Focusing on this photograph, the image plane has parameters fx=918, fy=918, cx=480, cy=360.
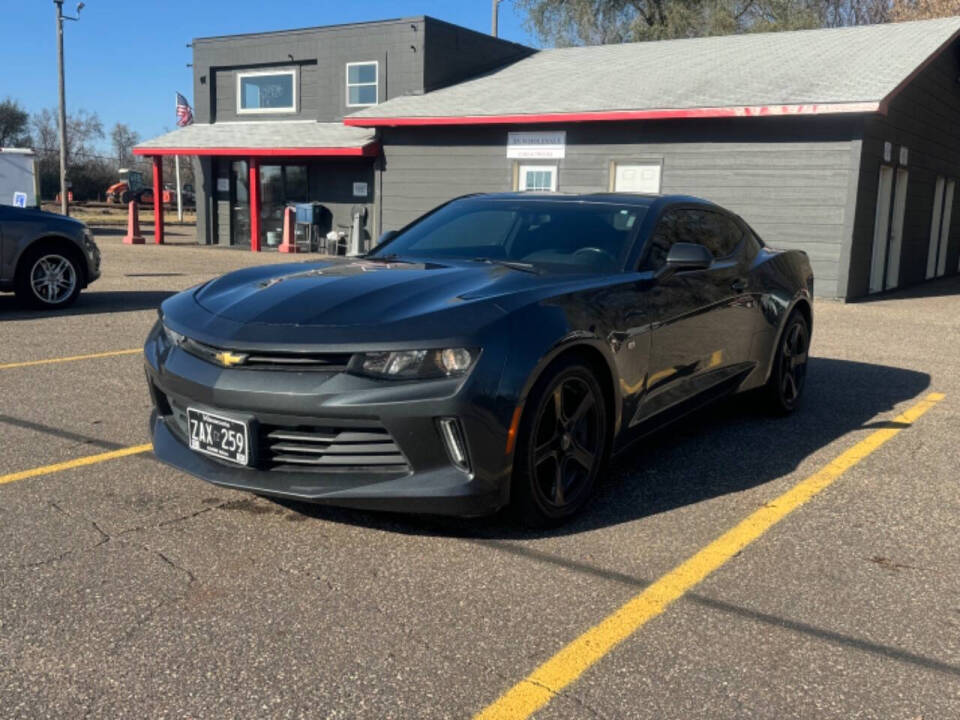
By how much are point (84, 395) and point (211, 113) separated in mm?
20181

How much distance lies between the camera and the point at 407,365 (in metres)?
3.40

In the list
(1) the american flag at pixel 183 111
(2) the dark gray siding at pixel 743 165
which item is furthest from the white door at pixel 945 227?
(1) the american flag at pixel 183 111


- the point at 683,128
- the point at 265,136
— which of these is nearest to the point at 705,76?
the point at 683,128

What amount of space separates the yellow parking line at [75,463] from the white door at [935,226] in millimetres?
17507

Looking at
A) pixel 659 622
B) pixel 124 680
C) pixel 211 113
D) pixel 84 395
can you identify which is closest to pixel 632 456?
pixel 659 622

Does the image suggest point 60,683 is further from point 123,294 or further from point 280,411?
point 123,294

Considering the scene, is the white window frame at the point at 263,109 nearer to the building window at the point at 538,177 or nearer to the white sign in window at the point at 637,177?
the building window at the point at 538,177

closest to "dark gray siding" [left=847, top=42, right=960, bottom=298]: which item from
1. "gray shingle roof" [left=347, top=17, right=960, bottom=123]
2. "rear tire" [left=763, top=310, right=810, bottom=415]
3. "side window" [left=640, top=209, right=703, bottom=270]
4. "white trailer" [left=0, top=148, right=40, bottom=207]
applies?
"gray shingle roof" [left=347, top=17, right=960, bottom=123]

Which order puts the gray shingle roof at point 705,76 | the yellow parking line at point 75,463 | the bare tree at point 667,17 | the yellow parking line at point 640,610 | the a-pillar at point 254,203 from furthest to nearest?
the bare tree at point 667,17
the a-pillar at point 254,203
the gray shingle roof at point 705,76
the yellow parking line at point 75,463
the yellow parking line at point 640,610

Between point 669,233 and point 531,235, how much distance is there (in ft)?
2.50

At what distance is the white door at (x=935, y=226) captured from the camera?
18.4 metres

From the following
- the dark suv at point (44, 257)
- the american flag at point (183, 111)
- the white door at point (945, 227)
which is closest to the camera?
the dark suv at point (44, 257)

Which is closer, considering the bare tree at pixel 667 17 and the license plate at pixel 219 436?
the license plate at pixel 219 436

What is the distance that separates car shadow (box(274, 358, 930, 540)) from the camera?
154 inches
